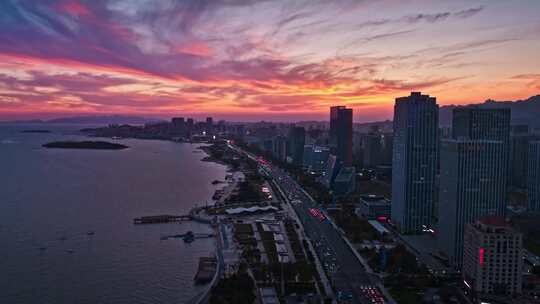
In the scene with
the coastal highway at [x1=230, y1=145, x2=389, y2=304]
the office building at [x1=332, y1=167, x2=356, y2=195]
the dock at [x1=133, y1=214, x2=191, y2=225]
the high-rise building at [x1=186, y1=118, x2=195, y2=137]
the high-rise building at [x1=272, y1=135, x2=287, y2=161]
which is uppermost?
the high-rise building at [x1=186, y1=118, x2=195, y2=137]

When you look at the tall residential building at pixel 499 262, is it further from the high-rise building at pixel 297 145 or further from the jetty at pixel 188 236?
the high-rise building at pixel 297 145

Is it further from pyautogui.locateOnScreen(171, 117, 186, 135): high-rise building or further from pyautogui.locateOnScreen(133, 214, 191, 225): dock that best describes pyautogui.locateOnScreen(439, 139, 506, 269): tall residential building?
pyautogui.locateOnScreen(171, 117, 186, 135): high-rise building

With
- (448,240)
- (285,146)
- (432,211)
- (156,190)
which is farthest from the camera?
(285,146)

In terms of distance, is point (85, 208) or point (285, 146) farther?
point (285, 146)

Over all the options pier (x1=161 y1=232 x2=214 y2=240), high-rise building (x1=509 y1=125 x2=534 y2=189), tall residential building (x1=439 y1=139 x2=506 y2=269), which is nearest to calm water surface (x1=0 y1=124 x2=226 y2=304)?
pier (x1=161 y1=232 x2=214 y2=240)

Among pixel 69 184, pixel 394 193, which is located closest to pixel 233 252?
pixel 394 193

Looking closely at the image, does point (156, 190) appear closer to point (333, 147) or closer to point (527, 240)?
point (333, 147)
